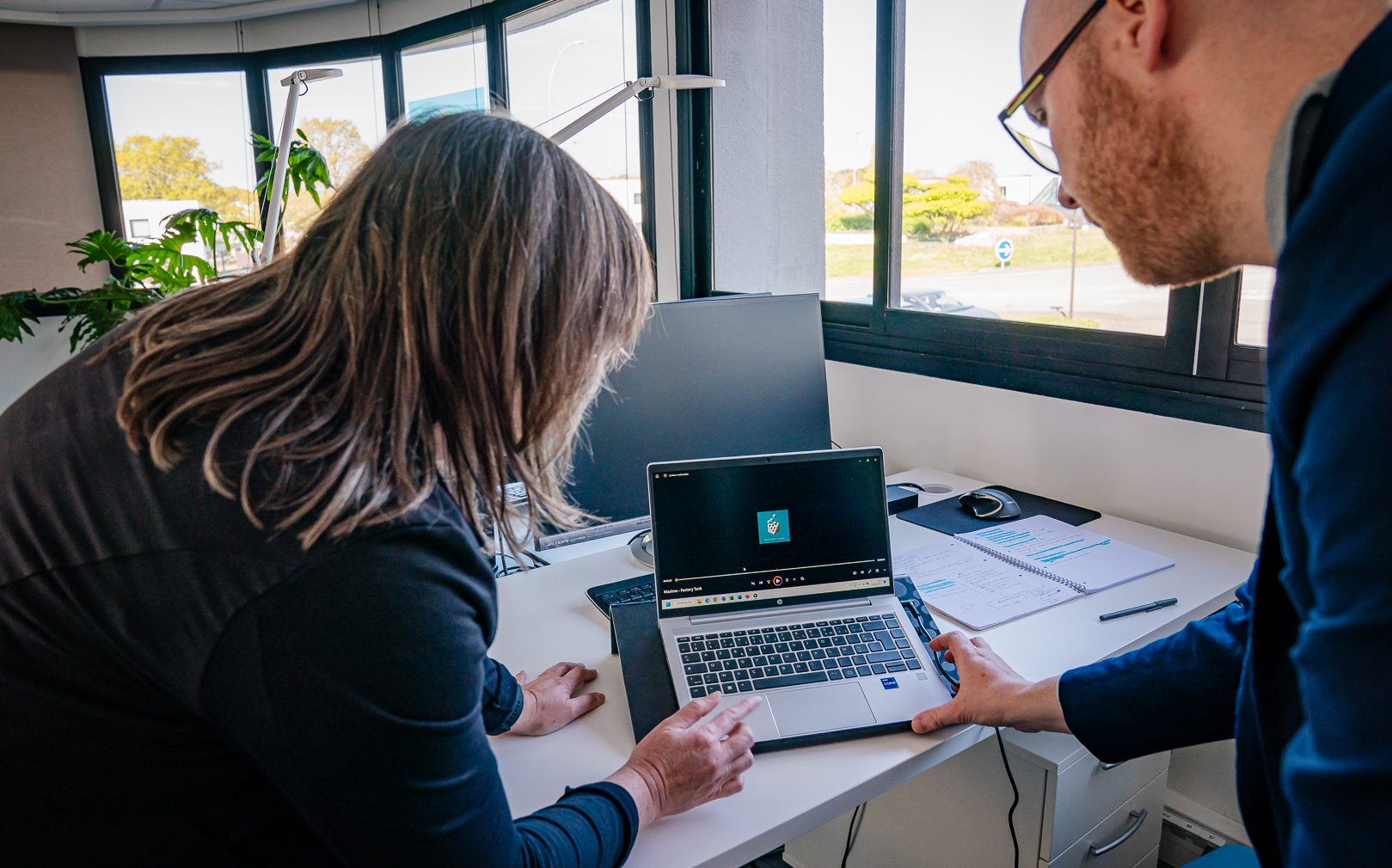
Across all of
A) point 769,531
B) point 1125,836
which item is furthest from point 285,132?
point 1125,836

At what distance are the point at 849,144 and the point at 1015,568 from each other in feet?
4.45

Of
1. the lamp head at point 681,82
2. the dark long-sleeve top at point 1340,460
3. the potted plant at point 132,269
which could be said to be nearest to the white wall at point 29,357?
the potted plant at point 132,269

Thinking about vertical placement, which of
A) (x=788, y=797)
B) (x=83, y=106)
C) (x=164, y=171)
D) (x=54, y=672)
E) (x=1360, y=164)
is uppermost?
(x=83, y=106)

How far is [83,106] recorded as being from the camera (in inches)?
116

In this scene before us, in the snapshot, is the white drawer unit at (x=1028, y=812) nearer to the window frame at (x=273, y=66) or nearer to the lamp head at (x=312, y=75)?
the window frame at (x=273, y=66)

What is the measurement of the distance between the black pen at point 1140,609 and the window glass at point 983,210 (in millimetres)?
585

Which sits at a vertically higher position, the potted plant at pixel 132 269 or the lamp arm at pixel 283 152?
the lamp arm at pixel 283 152

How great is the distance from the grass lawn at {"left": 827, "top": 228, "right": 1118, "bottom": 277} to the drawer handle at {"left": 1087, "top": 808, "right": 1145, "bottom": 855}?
993 mm

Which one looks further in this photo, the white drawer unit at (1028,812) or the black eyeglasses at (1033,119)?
the white drawer unit at (1028,812)

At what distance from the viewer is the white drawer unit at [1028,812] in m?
1.26

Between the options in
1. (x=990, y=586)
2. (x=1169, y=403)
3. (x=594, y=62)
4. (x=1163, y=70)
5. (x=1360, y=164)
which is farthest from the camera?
(x=594, y=62)

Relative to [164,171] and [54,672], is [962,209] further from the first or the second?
[164,171]

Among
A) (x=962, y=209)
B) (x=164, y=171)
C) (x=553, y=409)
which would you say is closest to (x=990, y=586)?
(x=553, y=409)

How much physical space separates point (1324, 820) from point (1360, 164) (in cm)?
28
